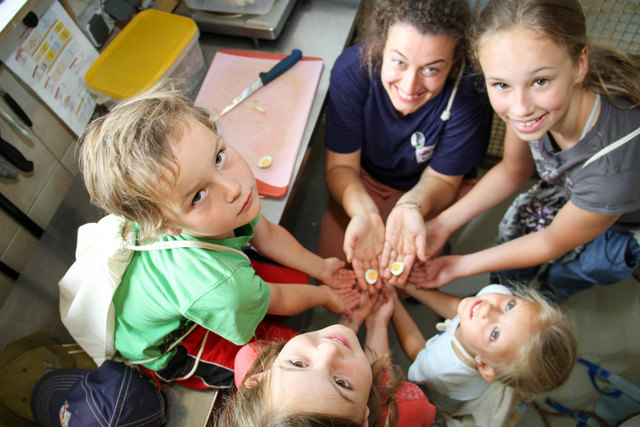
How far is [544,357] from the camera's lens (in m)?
1.05

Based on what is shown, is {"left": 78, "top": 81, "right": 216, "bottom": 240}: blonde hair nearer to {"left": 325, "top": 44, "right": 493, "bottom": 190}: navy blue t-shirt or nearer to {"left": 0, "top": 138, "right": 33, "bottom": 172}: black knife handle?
{"left": 0, "top": 138, "right": 33, "bottom": 172}: black knife handle

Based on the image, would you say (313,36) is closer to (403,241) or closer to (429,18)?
(429,18)

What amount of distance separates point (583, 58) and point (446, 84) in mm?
402

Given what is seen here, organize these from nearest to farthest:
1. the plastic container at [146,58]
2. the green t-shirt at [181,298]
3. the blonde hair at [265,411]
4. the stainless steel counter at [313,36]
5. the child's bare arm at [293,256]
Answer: the blonde hair at [265,411], the green t-shirt at [181,298], the child's bare arm at [293,256], the plastic container at [146,58], the stainless steel counter at [313,36]

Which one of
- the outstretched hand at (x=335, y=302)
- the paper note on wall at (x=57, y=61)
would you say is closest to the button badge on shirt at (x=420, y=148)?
the outstretched hand at (x=335, y=302)

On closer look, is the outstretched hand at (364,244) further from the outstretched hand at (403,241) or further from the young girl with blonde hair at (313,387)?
the young girl with blonde hair at (313,387)

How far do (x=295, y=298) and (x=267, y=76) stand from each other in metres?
0.76

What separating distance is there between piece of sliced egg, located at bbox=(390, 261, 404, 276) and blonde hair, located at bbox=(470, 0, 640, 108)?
66 cm

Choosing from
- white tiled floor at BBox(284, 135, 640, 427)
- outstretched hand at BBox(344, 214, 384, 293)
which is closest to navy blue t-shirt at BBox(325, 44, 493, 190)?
outstretched hand at BBox(344, 214, 384, 293)

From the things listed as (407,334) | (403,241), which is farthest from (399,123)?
(407,334)

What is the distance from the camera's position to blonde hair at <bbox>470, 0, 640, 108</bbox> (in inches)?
36.2

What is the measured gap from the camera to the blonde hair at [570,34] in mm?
920

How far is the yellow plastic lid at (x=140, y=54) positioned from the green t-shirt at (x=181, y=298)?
61 cm

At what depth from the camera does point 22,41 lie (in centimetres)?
111
